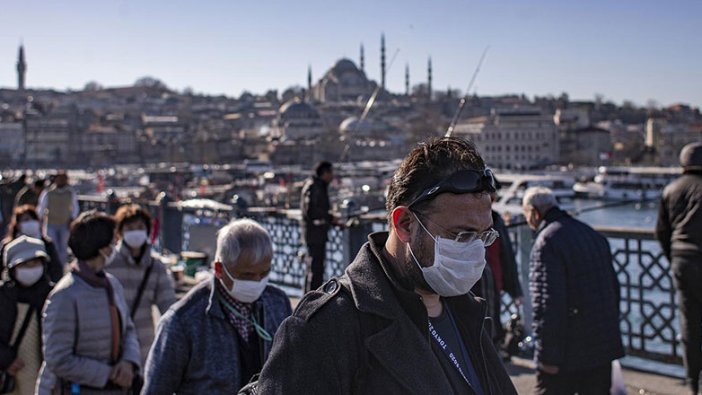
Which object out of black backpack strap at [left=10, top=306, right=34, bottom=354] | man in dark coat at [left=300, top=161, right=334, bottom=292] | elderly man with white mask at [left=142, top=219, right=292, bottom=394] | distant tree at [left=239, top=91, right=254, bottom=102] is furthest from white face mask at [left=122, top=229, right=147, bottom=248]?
distant tree at [left=239, top=91, right=254, bottom=102]

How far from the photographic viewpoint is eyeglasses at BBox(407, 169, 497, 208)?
1.39m

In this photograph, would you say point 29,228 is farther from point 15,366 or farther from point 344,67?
point 344,67

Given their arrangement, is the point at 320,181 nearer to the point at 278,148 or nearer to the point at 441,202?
the point at 441,202

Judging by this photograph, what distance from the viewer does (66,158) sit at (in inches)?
3607

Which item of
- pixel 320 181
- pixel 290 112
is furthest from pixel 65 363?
pixel 290 112

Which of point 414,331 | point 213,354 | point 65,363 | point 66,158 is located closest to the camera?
point 414,331

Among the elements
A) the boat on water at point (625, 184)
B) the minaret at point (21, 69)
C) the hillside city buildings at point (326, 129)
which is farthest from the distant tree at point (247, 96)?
the boat on water at point (625, 184)

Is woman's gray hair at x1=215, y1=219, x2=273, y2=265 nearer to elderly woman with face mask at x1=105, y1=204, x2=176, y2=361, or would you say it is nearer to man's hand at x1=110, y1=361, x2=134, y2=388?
man's hand at x1=110, y1=361, x2=134, y2=388

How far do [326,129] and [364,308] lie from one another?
100 m

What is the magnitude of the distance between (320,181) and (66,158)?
3570 inches

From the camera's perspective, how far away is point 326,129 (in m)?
101

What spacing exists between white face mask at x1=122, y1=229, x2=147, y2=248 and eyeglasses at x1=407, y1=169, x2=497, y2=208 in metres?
2.03

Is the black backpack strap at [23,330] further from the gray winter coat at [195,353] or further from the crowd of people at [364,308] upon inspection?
the gray winter coat at [195,353]

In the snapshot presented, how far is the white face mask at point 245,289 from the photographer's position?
2.19 m
